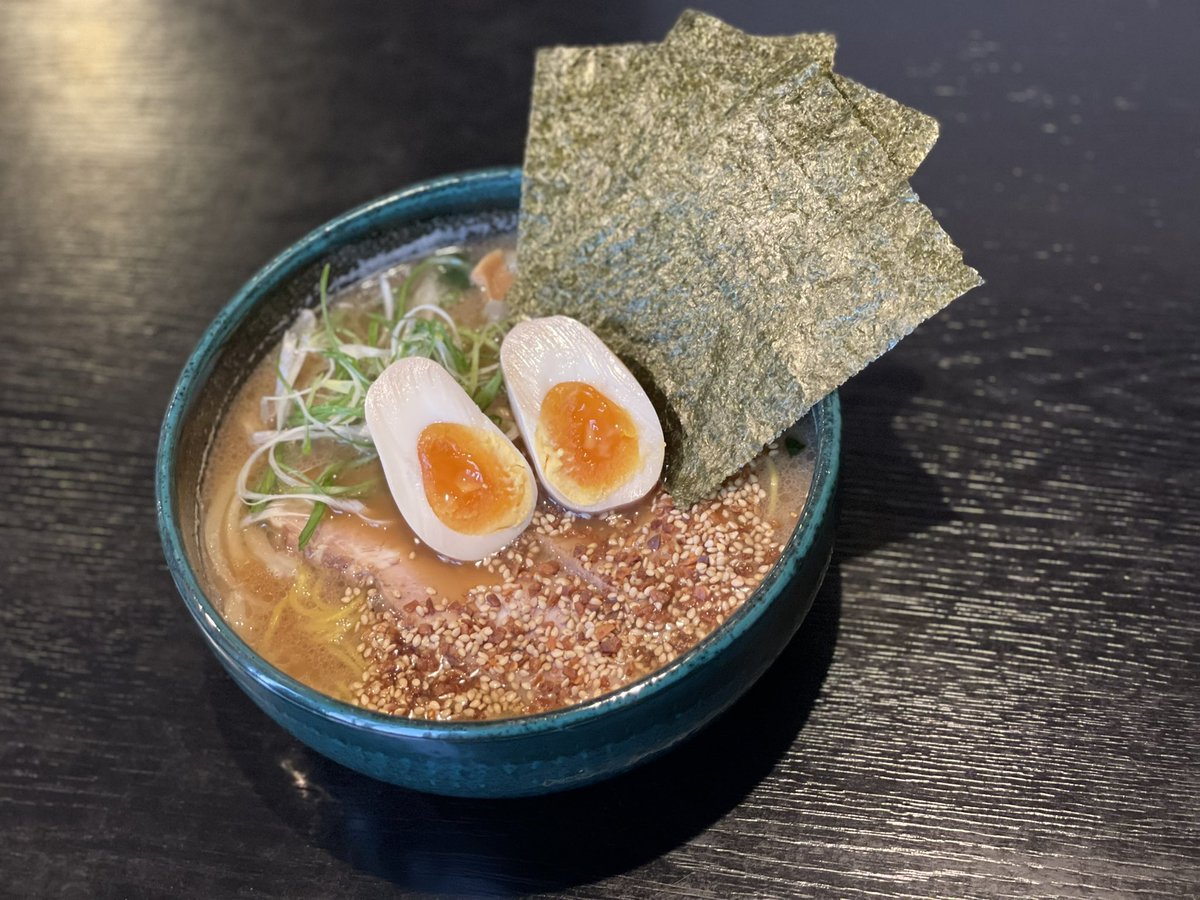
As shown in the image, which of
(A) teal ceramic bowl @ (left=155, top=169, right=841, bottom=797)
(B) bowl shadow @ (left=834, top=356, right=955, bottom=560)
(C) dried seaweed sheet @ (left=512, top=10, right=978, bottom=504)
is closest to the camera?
(A) teal ceramic bowl @ (left=155, top=169, right=841, bottom=797)

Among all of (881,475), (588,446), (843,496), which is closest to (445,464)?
(588,446)

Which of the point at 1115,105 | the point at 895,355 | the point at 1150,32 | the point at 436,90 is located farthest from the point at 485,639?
the point at 1150,32

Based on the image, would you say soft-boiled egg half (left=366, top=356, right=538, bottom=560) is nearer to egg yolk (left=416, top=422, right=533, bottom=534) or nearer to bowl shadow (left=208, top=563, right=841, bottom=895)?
egg yolk (left=416, top=422, right=533, bottom=534)

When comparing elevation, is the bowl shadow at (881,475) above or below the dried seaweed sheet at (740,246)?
below

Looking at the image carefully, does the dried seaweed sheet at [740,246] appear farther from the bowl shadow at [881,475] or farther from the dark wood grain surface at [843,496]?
the dark wood grain surface at [843,496]

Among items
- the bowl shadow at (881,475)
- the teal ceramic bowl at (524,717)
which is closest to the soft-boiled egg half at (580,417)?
the teal ceramic bowl at (524,717)

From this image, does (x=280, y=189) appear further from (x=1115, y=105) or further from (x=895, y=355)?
(x=1115, y=105)

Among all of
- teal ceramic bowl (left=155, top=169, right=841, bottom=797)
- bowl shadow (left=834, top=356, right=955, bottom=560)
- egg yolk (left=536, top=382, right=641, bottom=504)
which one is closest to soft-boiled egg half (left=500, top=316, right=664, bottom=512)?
egg yolk (left=536, top=382, right=641, bottom=504)
